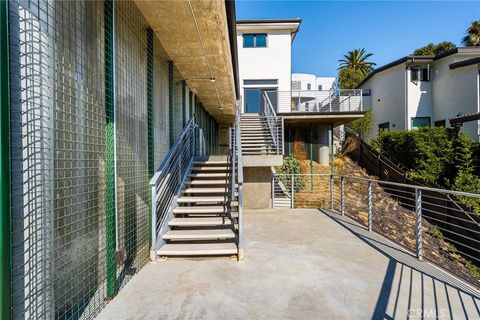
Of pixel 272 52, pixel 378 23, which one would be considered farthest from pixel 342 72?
pixel 378 23

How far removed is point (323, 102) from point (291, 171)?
360cm

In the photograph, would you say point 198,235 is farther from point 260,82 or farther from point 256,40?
point 256,40

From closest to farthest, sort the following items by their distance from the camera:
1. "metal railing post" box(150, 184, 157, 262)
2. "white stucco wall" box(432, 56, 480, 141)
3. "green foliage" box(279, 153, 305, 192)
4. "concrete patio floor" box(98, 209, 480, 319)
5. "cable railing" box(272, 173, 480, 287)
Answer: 1. "concrete patio floor" box(98, 209, 480, 319)
2. "metal railing post" box(150, 184, 157, 262)
3. "cable railing" box(272, 173, 480, 287)
4. "green foliage" box(279, 153, 305, 192)
5. "white stucco wall" box(432, 56, 480, 141)

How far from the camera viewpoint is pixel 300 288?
308 cm

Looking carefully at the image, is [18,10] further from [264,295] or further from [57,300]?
[264,295]

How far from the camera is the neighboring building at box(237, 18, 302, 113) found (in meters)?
14.8

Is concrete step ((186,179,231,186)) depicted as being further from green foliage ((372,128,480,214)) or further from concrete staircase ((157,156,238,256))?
green foliage ((372,128,480,214))

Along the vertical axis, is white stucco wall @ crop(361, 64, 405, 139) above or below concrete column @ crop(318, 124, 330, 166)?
above

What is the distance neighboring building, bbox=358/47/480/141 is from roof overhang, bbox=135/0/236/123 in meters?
13.3

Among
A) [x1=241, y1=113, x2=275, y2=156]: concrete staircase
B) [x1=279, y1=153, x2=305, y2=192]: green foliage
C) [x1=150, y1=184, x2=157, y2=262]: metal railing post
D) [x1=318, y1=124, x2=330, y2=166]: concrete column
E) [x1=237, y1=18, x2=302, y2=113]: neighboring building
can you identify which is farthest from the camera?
[x1=237, y1=18, x2=302, y2=113]: neighboring building

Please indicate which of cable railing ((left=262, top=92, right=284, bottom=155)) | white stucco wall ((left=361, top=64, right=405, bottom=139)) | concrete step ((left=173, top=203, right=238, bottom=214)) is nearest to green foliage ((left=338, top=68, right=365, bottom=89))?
white stucco wall ((left=361, top=64, right=405, bottom=139))

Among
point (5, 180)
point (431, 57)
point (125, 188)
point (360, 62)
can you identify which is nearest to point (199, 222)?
point (125, 188)

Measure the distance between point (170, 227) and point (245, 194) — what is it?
13.6ft

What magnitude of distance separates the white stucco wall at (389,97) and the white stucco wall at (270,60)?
7.10m
